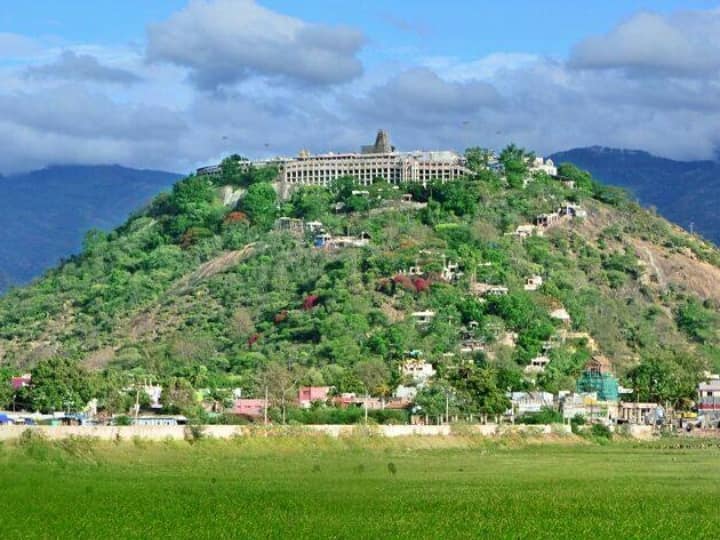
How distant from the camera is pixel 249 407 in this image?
12631 centimetres

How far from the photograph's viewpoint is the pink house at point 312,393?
132 metres

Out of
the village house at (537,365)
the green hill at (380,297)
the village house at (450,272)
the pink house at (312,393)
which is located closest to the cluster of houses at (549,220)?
the green hill at (380,297)

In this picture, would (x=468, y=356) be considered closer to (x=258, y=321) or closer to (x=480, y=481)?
(x=258, y=321)

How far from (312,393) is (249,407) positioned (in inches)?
320

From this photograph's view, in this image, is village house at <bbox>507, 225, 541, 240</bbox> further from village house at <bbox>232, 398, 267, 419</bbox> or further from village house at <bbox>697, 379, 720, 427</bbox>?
village house at <bbox>232, 398, 267, 419</bbox>

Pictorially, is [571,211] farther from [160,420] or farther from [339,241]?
[160,420]

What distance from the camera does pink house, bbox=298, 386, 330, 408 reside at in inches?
5187

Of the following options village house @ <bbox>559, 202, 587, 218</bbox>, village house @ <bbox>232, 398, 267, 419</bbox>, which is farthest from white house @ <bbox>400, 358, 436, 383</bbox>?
village house @ <bbox>559, 202, 587, 218</bbox>

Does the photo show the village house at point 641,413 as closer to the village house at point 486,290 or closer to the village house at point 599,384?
the village house at point 599,384

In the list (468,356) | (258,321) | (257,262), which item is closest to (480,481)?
(468,356)

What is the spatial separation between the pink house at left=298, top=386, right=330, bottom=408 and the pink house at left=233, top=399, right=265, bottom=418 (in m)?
4.18

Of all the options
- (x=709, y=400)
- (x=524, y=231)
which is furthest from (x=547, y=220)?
(x=709, y=400)

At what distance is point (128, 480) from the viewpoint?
7381 cm

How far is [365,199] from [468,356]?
3969 centimetres
